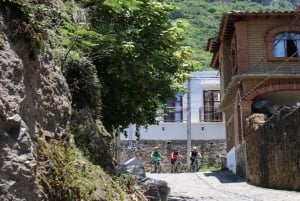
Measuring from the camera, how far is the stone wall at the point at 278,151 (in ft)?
50.0

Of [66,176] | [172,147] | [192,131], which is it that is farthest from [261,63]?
[66,176]

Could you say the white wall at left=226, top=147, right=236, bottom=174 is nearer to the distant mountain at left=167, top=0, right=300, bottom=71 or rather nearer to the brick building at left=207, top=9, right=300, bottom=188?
the brick building at left=207, top=9, right=300, bottom=188

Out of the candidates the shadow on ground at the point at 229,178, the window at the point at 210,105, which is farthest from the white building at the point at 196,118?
the shadow on ground at the point at 229,178

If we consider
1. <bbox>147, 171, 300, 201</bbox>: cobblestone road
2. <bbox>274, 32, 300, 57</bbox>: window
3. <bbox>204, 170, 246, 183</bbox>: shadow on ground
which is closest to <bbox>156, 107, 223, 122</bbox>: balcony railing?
<bbox>204, 170, 246, 183</bbox>: shadow on ground

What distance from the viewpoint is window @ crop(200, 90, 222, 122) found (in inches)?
1594

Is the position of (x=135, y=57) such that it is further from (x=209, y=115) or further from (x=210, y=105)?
(x=210, y=105)

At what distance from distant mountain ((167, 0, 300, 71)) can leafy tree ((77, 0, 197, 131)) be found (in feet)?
154

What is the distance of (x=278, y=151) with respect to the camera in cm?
1648

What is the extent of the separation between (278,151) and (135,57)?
7.34 metres

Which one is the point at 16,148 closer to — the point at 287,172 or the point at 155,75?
the point at 155,75

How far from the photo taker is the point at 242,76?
22375 millimetres

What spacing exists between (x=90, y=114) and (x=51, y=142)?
3.08 metres

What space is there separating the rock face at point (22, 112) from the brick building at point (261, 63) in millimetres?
16750

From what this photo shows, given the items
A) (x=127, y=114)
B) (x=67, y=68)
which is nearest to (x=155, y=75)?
(x=127, y=114)
